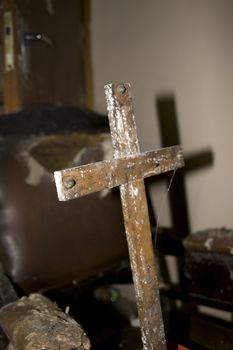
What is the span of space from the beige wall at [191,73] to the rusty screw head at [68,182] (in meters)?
0.91

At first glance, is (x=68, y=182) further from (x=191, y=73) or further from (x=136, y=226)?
(x=191, y=73)

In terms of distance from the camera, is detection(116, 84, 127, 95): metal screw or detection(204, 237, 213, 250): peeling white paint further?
detection(204, 237, 213, 250): peeling white paint

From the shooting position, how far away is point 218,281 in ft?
4.29

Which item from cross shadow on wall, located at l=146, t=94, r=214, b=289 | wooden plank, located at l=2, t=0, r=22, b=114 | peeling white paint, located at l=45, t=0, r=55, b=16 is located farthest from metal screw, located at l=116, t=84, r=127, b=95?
peeling white paint, located at l=45, t=0, r=55, b=16

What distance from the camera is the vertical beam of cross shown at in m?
0.83

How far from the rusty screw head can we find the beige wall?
906 millimetres

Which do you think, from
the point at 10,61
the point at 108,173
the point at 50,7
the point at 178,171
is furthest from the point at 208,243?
the point at 50,7

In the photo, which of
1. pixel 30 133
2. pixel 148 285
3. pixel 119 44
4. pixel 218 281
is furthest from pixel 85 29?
pixel 148 285

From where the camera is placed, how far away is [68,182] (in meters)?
0.74

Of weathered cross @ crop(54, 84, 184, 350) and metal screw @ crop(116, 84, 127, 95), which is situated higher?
metal screw @ crop(116, 84, 127, 95)

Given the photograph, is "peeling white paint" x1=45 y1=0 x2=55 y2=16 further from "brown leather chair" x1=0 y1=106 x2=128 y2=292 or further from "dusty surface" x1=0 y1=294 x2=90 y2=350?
"dusty surface" x1=0 y1=294 x2=90 y2=350

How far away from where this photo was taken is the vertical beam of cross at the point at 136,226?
2.72 feet

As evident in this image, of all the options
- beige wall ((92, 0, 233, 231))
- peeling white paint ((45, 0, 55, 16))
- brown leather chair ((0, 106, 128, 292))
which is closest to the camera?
brown leather chair ((0, 106, 128, 292))

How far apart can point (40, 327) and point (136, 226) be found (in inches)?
12.2
